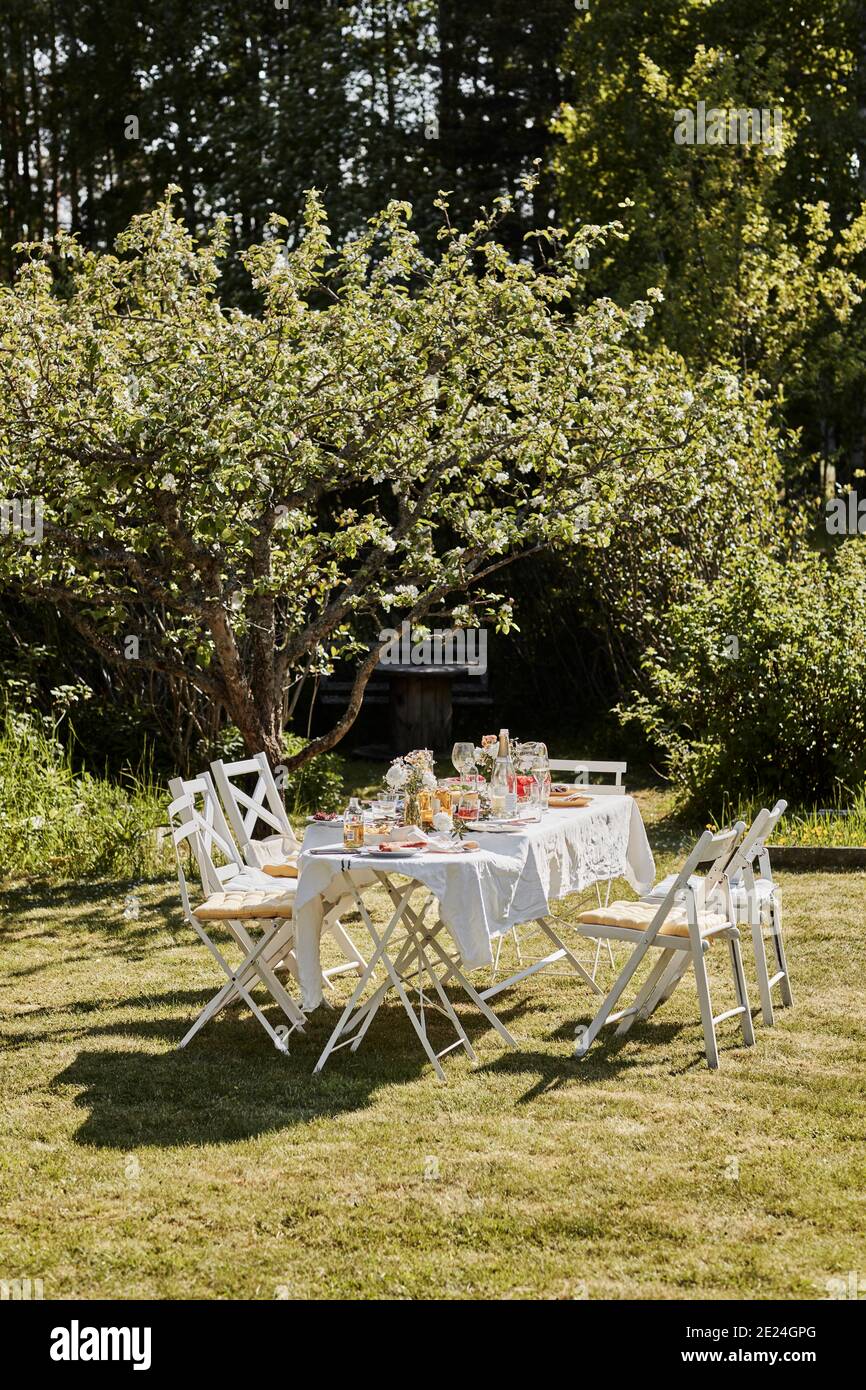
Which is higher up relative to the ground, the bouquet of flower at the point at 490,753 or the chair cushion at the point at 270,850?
the bouquet of flower at the point at 490,753

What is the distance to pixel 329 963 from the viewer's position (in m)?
7.77

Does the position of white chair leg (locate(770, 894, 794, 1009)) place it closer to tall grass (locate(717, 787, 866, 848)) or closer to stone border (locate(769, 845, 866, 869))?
tall grass (locate(717, 787, 866, 848))

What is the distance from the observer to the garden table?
569cm

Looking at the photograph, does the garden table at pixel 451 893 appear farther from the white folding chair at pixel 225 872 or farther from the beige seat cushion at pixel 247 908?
the white folding chair at pixel 225 872

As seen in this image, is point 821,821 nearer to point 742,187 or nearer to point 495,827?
point 495,827

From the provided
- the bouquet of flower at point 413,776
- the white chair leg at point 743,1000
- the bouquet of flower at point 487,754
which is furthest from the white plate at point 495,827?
the white chair leg at point 743,1000

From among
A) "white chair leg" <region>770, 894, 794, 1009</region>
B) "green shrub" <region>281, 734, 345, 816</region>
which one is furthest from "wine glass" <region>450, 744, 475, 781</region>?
"green shrub" <region>281, 734, 345, 816</region>

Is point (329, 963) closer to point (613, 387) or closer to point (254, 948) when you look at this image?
point (254, 948)

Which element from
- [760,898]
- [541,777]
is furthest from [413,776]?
[760,898]

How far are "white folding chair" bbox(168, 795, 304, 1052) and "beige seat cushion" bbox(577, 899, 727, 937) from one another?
1309mm

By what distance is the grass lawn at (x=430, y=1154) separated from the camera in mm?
4094

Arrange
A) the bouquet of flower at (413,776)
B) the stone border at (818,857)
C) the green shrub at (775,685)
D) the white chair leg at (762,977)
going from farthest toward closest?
the green shrub at (775,685), the stone border at (818,857), the bouquet of flower at (413,776), the white chair leg at (762,977)
